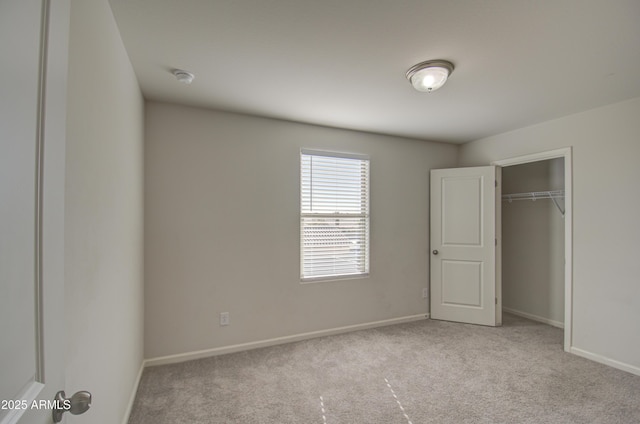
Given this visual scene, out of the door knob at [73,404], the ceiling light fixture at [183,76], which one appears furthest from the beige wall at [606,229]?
the door knob at [73,404]

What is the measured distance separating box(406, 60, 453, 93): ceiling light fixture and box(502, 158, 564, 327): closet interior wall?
9.13 ft

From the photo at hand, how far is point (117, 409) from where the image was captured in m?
1.70

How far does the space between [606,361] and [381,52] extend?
11.1 feet

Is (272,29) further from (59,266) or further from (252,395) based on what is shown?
(252,395)

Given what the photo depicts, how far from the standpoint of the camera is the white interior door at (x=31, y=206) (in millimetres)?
489

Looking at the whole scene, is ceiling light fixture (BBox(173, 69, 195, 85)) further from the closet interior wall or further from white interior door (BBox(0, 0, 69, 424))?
the closet interior wall

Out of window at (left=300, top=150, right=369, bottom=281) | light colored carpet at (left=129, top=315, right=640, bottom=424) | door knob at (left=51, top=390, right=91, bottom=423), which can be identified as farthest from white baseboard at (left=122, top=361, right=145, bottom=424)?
window at (left=300, top=150, right=369, bottom=281)

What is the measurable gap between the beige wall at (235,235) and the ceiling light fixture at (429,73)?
144 cm

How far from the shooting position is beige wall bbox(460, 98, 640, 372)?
256 cm

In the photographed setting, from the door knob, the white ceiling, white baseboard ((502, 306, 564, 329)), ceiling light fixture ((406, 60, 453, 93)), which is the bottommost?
white baseboard ((502, 306, 564, 329))

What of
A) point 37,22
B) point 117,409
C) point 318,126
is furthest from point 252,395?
point 318,126

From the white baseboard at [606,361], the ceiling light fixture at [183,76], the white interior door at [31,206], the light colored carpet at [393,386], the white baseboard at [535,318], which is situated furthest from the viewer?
the white baseboard at [535,318]

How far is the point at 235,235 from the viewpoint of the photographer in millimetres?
2947

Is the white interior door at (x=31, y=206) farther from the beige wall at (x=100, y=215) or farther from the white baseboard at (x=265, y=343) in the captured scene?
the white baseboard at (x=265, y=343)
